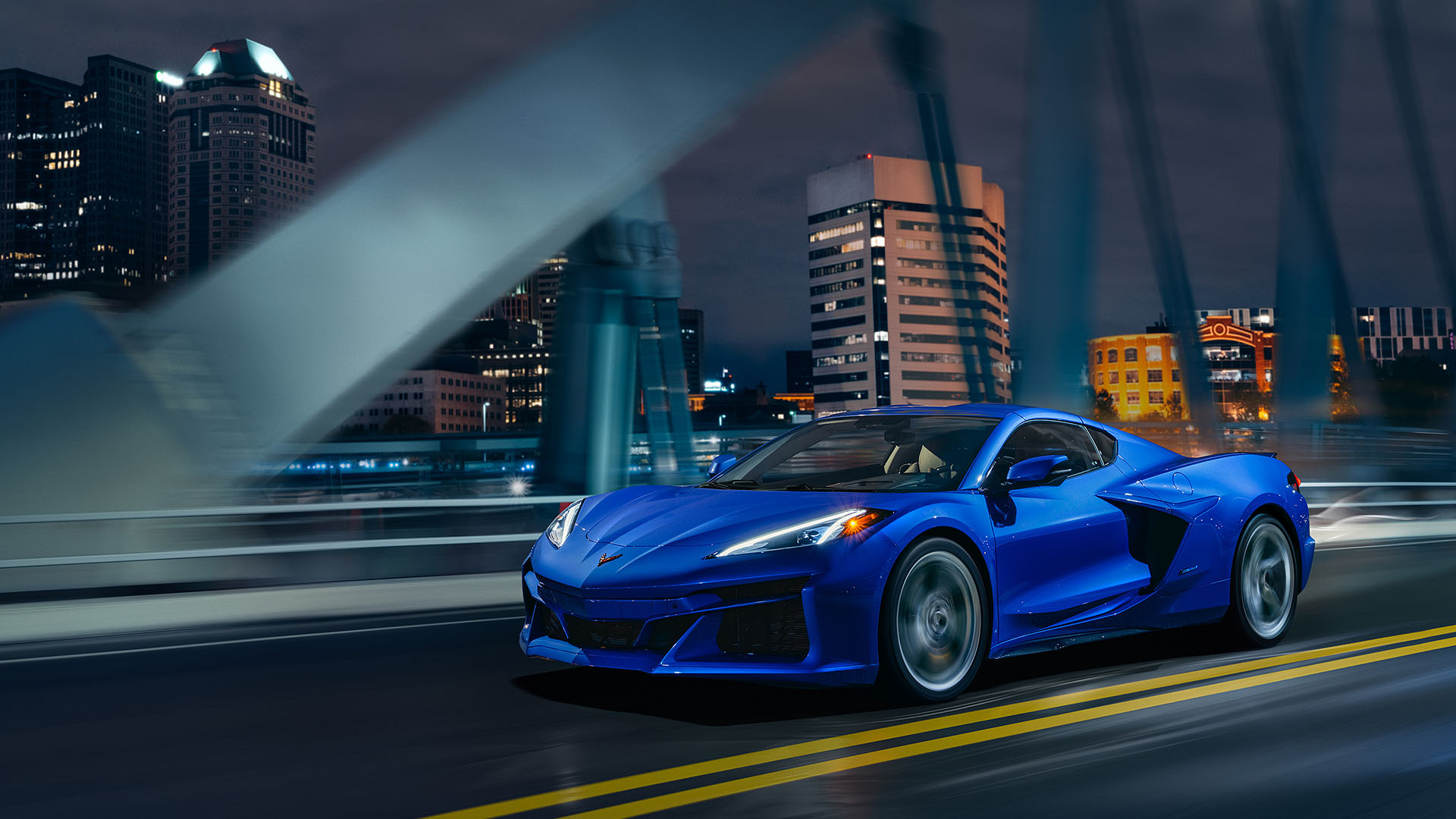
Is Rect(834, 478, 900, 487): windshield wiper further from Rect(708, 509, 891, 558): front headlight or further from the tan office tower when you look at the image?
the tan office tower

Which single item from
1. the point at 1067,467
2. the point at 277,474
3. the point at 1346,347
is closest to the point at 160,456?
the point at 277,474

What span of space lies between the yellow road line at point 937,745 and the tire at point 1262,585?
45 cm

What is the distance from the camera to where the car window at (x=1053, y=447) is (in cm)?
569

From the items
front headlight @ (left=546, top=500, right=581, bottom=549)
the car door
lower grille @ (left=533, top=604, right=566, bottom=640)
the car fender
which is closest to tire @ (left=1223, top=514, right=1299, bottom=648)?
the car door

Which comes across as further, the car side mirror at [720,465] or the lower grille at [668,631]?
the car side mirror at [720,465]

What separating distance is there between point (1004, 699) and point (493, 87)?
33.5 ft

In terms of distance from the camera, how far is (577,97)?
13.9 meters

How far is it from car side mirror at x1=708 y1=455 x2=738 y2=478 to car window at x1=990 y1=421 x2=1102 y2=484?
1.37 m

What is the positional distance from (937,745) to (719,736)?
78 cm

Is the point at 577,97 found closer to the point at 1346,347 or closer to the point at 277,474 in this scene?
the point at 277,474

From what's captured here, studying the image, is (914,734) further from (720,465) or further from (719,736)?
(720,465)

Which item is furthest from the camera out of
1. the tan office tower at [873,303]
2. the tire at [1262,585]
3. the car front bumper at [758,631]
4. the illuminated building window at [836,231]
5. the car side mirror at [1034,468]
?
the illuminated building window at [836,231]

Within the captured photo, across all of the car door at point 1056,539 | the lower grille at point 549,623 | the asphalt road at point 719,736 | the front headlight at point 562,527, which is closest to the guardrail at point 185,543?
the asphalt road at point 719,736

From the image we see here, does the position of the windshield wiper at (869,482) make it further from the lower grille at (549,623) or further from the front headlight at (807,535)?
the lower grille at (549,623)
